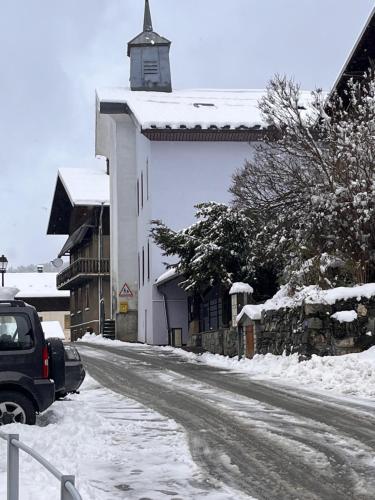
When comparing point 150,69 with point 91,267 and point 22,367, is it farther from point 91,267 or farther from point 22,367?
point 22,367

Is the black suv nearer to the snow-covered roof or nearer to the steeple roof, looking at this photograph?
the steeple roof

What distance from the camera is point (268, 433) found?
966 cm

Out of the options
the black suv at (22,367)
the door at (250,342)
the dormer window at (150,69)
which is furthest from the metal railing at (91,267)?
the black suv at (22,367)

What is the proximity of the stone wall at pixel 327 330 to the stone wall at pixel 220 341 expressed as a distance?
13.2 ft

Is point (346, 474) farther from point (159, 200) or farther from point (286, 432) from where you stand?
point (159, 200)

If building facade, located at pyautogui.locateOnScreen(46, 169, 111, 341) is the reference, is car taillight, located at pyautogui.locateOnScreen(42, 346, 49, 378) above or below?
below

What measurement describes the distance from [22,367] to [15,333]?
1.45 ft

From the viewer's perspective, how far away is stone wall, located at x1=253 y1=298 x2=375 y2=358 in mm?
16375

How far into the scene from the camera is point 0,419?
9289mm

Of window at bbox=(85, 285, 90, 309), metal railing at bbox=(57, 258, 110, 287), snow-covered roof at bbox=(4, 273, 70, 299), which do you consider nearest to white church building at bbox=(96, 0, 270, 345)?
metal railing at bbox=(57, 258, 110, 287)

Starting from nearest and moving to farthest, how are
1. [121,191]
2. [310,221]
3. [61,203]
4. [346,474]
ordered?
[346,474] → [310,221] → [121,191] → [61,203]

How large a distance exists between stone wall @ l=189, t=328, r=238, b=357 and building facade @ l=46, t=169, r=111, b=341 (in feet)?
55.4

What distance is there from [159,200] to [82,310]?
20.5 meters

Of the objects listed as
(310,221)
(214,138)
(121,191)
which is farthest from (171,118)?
(310,221)
